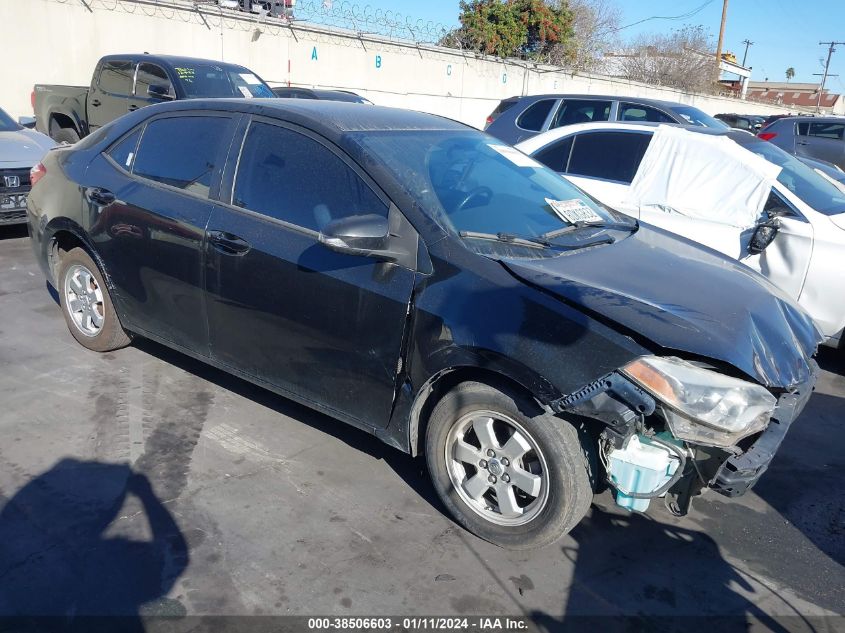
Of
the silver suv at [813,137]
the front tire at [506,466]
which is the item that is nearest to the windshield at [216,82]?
the front tire at [506,466]

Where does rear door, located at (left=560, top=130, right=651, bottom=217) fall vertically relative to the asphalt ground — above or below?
above

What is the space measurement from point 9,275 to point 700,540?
6251 mm

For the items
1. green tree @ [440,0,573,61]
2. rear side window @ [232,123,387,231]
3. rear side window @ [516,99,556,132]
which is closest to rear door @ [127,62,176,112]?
rear side window @ [516,99,556,132]

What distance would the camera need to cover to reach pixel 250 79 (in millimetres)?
11422

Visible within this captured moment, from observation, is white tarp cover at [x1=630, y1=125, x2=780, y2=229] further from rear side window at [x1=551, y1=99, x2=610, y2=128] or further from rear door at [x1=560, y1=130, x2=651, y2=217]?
rear side window at [x1=551, y1=99, x2=610, y2=128]

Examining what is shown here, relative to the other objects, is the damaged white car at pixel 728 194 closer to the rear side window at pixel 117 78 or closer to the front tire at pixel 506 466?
the front tire at pixel 506 466

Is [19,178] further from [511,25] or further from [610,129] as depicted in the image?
[511,25]

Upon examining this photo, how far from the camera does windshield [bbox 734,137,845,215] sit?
19.1 feet

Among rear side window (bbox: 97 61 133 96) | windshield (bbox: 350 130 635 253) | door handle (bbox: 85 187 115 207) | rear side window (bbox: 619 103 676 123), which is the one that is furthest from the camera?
rear side window (bbox: 97 61 133 96)

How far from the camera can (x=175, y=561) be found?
2.99 meters

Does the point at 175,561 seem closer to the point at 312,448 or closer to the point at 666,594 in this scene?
the point at 312,448

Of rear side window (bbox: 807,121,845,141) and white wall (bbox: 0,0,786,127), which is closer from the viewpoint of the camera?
white wall (bbox: 0,0,786,127)

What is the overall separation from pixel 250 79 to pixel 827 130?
11.6 metres

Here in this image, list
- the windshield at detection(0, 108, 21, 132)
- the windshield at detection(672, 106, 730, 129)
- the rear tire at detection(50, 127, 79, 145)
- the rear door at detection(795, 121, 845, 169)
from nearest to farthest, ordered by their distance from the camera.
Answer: the windshield at detection(0, 108, 21, 132), the windshield at detection(672, 106, 730, 129), the rear tire at detection(50, 127, 79, 145), the rear door at detection(795, 121, 845, 169)
